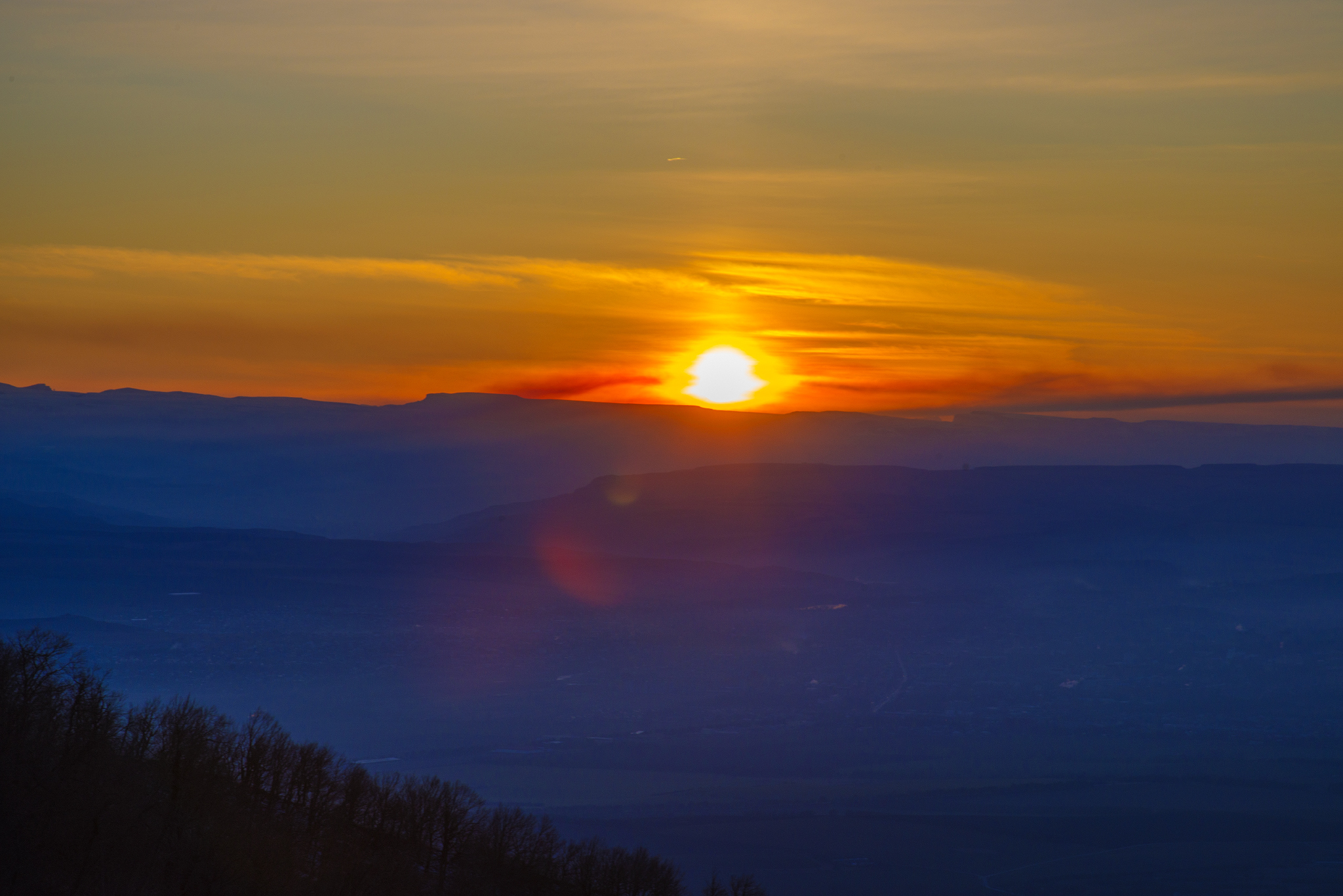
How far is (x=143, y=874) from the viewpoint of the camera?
30.7m

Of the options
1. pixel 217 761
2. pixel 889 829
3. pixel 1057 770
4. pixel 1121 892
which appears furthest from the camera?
pixel 1057 770

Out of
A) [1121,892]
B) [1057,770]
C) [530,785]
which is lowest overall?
[1121,892]

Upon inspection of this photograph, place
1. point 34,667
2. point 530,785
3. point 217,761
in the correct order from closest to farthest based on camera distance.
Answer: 1. point 34,667
2. point 217,761
3. point 530,785

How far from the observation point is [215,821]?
39.6 m

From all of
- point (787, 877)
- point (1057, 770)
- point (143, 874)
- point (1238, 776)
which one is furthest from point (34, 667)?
point (1238, 776)

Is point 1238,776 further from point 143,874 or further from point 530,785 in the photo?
point 143,874

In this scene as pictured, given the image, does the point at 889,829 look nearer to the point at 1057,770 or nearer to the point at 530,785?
the point at 530,785

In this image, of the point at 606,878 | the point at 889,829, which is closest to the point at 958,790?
the point at 889,829

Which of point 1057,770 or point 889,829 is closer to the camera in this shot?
point 889,829

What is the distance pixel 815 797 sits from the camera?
6476 inches

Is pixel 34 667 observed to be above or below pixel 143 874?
above

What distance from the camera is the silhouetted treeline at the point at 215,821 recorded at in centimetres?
3084

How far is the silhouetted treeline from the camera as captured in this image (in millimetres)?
30844

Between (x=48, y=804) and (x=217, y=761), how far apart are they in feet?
51.6
